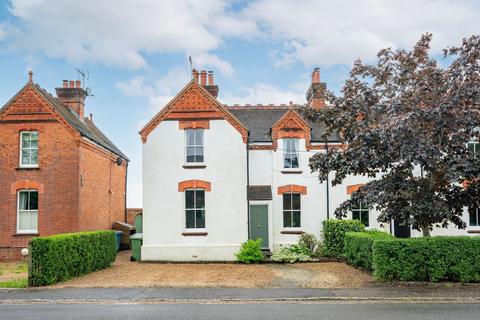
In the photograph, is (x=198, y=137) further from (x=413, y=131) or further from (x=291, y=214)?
(x=413, y=131)

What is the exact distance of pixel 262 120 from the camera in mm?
27141

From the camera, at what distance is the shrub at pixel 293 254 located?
22491 mm

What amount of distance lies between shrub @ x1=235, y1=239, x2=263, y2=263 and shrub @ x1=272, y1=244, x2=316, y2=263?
856 millimetres

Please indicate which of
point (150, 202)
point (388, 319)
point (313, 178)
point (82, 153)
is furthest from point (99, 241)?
point (388, 319)

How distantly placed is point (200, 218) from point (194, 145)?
11.5ft

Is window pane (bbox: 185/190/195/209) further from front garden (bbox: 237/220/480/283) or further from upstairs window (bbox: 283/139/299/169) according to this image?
front garden (bbox: 237/220/480/283)

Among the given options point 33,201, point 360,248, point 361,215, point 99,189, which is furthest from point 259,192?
point 33,201

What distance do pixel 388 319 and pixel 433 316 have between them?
1.16 meters

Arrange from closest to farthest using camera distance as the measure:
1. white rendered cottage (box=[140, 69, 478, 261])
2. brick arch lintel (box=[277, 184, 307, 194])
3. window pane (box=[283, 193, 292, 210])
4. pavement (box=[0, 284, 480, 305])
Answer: pavement (box=[0, 284, 480, 305]) → white rendered cottage (box=[140, 69, 478, 261]) → brick arch lintel (box=[277, 184, 307, 194]) → window pane (box=[283, 193, 292, 210])

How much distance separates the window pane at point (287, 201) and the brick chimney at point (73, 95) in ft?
44.6

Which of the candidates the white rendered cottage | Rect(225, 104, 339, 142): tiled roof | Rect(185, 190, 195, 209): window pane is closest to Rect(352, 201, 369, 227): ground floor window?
the white rendered cottage

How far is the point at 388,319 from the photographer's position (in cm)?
1068

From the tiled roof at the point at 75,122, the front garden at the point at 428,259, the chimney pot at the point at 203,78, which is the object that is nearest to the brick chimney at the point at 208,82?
the chimney pot at the point at 203,78

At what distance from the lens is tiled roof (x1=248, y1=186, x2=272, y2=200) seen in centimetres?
2388
